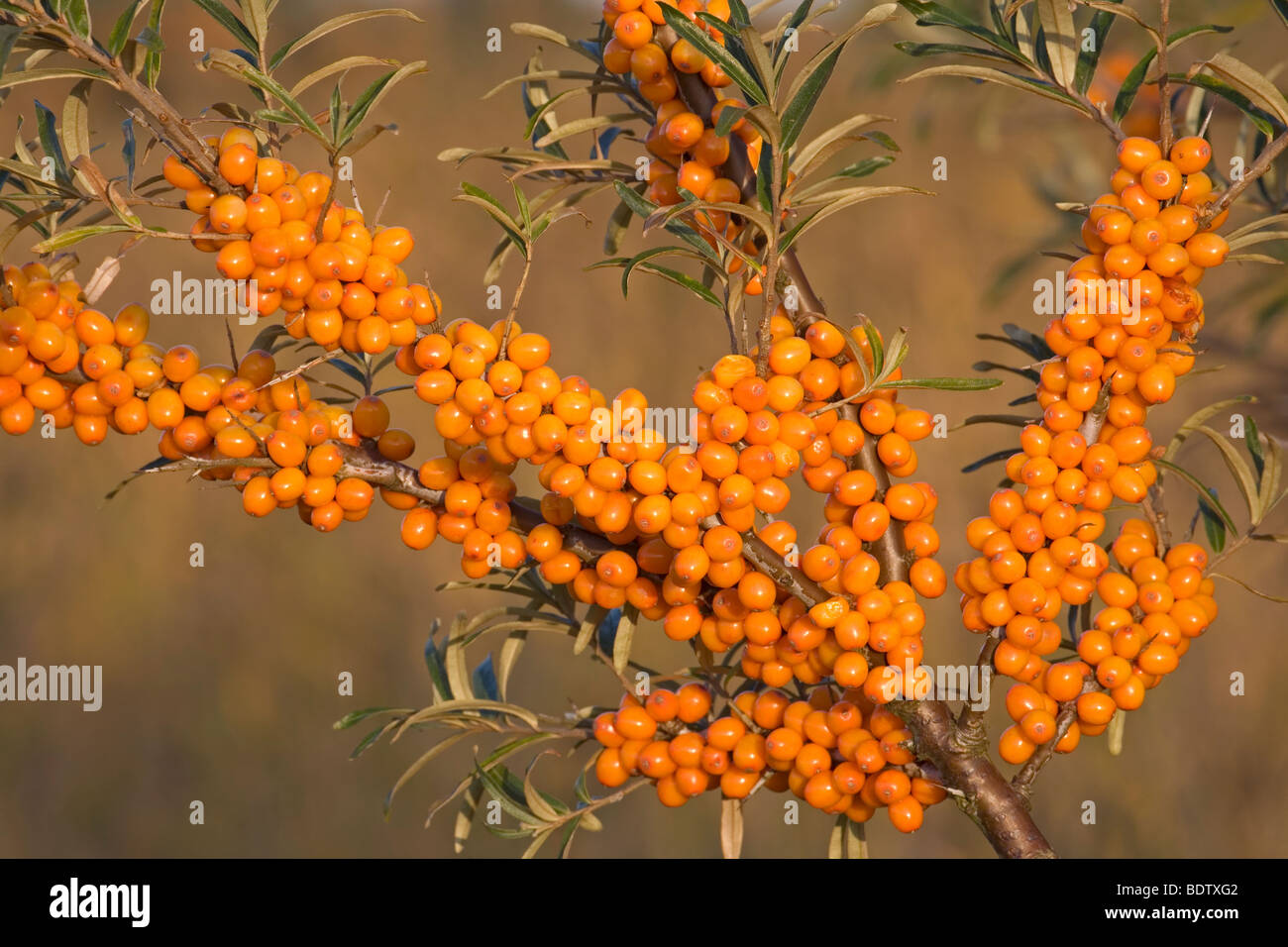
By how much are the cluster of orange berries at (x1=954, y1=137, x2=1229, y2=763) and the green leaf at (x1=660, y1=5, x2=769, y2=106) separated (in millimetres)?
253

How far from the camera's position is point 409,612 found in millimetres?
2537

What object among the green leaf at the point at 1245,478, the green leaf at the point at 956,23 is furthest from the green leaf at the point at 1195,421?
the green leaf at the point at 956,23

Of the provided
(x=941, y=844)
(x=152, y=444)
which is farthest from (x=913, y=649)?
(x=152, y=444)

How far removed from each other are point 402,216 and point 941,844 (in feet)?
6.25

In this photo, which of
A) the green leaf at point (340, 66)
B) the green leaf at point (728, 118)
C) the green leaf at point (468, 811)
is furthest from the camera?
the green leaf at point (468, 811)

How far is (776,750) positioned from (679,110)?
49 centimetres

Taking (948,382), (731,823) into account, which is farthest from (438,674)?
(948,382)

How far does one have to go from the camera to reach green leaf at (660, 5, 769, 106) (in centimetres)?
64

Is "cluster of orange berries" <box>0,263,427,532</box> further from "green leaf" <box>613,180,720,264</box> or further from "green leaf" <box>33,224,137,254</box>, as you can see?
"green leaf" <box>613,180,720,264</box>

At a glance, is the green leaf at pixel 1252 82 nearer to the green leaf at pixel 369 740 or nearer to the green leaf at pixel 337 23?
the green leaf at pixel 337 23

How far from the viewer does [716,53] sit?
25.3 inches

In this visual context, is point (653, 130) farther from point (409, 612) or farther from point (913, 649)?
point (409, 612)

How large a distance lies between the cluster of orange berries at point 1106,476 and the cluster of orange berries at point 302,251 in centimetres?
44

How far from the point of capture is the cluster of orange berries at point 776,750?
A: 823 mm
